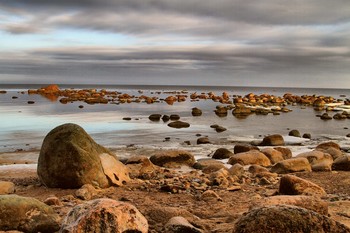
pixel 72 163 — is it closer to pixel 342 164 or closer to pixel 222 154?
pixel 222 154

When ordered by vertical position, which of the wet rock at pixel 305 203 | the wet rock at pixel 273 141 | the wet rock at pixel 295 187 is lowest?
the wet rock at pixel 273 141

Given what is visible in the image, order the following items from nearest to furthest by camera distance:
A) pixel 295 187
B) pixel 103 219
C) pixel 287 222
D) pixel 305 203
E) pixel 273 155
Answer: pixel 287 222 → pixel 103 219 → pixel 305 203 → pixel 295 187 → pixel 273 155

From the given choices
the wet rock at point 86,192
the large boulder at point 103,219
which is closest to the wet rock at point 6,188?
the wet rock at point 86,192

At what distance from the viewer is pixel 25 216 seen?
6.16 meters

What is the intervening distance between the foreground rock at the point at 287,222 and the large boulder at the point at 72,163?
5454 millimetres

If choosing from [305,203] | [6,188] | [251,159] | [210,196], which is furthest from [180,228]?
[251,159]

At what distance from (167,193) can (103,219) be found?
398 centimetres

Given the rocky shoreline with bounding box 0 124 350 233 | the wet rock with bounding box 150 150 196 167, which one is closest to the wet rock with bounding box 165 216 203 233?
the rocky shoreline with bounding box 0 124 350 233

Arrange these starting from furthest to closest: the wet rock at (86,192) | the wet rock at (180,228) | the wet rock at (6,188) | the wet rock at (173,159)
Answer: the wet rock at (173,159) → the wet rock at (6,188) → the wet rock at (86,192) → the wet rock at (180,228)

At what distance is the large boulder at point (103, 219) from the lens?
16.4 feet

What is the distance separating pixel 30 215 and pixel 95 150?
3.86 meters

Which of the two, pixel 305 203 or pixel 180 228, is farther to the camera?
pixel 305 203

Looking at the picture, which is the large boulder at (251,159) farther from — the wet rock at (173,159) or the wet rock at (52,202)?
the wet rock at (52,202)

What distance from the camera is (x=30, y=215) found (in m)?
6.19
